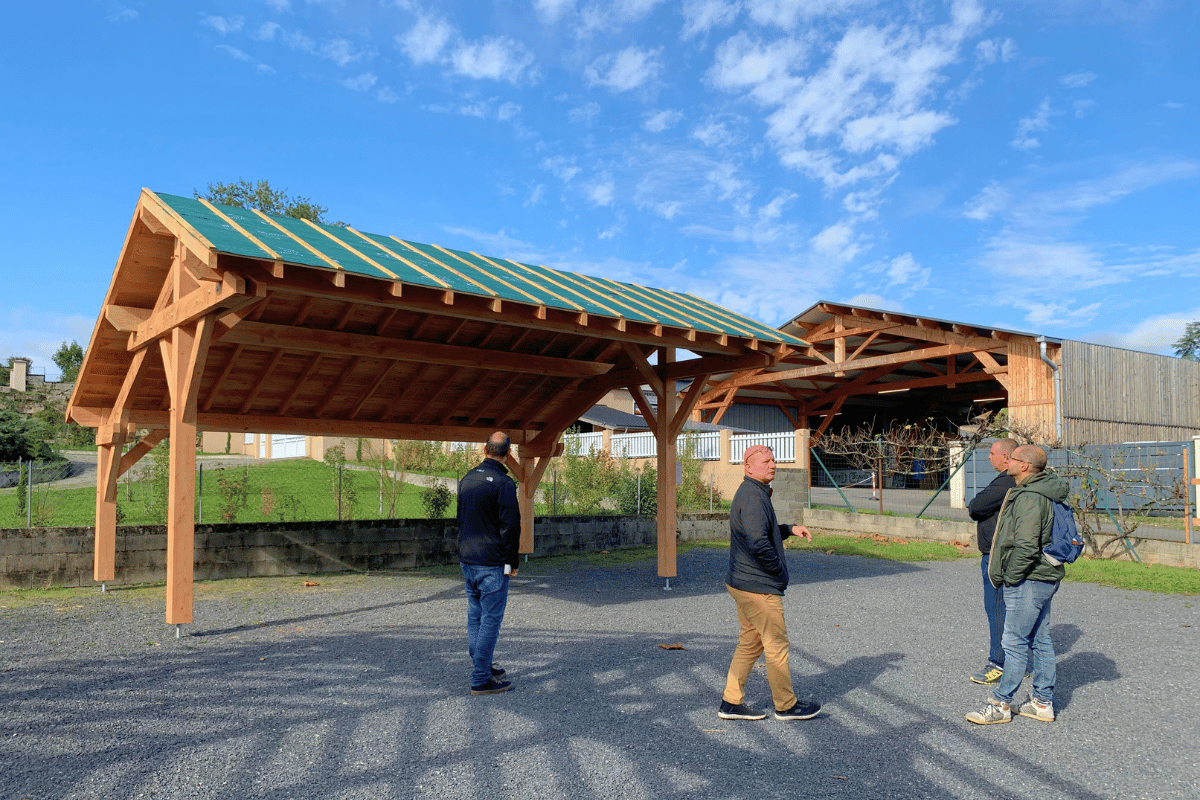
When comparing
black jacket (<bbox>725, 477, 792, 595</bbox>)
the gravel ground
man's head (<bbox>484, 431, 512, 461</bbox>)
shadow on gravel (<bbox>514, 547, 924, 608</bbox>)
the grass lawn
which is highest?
man's head (<bbox>484, 431, 512, 461</bbox>)

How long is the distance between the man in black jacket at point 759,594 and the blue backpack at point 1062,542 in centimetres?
138

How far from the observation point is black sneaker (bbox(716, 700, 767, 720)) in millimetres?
4703

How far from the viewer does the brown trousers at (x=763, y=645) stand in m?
4.63

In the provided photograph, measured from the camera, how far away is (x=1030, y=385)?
20.7 meters

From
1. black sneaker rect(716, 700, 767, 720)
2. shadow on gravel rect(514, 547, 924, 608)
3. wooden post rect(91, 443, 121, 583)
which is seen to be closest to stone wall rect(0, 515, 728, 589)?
wooden post rect(91, 443, 121, 583)

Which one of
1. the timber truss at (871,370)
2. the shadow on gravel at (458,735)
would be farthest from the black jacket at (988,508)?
the timber truss at (871,370)

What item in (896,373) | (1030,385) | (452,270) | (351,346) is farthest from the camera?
(896,373)

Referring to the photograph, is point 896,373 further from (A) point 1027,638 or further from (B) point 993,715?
(B) point 993,715

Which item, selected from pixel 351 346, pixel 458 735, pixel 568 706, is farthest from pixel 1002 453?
pixel 351 346

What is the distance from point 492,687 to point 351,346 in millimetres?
5234

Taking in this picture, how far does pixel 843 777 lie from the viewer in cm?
383

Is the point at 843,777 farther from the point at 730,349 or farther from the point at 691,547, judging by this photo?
the point at 691,547

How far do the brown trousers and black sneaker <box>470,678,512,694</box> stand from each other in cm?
152

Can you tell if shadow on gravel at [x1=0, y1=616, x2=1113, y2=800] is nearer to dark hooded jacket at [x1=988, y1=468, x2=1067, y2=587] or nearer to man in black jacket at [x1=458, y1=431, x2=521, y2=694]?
man in black jacket at [x1=458, y1=431, x2=521, y2=694]
